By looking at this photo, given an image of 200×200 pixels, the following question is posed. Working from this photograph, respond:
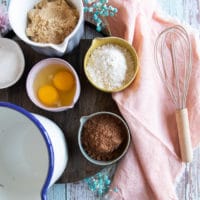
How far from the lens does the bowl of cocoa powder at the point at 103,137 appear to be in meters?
0.75

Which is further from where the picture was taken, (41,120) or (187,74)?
(187,74)

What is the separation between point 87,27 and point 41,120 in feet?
0.73

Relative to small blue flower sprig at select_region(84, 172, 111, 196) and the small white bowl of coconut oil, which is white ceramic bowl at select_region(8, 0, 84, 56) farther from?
small blue flower sprig at select_region(84, 172, 111, 196)

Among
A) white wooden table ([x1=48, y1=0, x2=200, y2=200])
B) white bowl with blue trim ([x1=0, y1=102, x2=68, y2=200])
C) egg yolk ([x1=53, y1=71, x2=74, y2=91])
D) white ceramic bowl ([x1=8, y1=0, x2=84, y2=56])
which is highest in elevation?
white ceramic bowl ([x1=8, y1=0, x2=84, y2=56])

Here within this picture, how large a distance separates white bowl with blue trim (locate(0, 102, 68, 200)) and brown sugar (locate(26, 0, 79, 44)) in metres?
0.14

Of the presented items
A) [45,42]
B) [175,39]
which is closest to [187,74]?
[175,39]

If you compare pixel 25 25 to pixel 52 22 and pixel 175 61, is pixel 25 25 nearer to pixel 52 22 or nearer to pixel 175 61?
pixel 52 22

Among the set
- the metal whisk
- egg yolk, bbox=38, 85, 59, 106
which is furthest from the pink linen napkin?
egg yolk, bbox=38, 85, 59, 106

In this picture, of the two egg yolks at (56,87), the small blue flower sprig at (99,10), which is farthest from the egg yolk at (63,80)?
the small blue flower sprig at (99,10)

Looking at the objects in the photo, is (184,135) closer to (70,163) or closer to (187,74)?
(187,74)

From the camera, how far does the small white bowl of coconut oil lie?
2.56ft

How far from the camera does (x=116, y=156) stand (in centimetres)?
78

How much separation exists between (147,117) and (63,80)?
0.57ft

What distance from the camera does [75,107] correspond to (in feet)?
2.60
